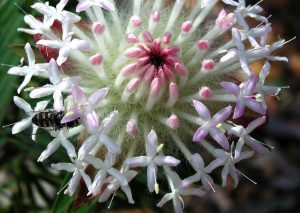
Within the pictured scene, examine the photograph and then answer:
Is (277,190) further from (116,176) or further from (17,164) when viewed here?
(116,176)

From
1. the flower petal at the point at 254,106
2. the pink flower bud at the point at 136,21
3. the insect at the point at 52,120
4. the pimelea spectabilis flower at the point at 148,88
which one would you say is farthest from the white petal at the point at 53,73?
the flower petal at the point at 254,106

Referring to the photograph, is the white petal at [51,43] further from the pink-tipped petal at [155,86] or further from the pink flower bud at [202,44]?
the pink flower bud at [202,44]

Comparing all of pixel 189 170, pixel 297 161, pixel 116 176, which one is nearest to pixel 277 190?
pixel 297 161

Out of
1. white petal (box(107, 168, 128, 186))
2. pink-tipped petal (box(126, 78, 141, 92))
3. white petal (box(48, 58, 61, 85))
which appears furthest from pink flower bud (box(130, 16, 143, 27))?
white petal (box(107, 168, 128, 186))

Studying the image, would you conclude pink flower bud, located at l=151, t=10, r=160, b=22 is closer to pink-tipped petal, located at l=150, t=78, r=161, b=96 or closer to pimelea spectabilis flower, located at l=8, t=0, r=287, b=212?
pimelea spectabilis flower, located at l=8, t=0, r=287, b=212

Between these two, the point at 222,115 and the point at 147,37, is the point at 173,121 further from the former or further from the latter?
the point at 147,37

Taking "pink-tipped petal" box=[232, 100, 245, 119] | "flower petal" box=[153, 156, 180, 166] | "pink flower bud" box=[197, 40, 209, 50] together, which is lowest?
"flower petal" box=[153, 156, 180, 166]
